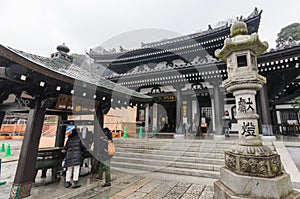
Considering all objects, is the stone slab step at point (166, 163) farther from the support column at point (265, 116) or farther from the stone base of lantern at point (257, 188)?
the support column at point (265, 116)

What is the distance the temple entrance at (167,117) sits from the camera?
1400 cm

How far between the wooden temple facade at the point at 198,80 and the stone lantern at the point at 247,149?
4.74 metres

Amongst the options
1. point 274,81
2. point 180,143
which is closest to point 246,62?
point 180,143

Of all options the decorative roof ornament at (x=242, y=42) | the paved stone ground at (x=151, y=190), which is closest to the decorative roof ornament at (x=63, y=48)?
the paved stone ground at (x=151, y=190)

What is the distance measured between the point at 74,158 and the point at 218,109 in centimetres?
793

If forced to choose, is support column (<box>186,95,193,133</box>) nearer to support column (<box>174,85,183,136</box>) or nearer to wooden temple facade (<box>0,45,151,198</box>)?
support column (<box>174,85,183,136</box>)

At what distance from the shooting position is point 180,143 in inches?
302

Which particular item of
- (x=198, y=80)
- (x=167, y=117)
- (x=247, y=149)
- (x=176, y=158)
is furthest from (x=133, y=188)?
(x=167, y=117)

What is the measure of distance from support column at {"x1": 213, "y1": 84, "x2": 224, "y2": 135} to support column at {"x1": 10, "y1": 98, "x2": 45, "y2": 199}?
8.32m

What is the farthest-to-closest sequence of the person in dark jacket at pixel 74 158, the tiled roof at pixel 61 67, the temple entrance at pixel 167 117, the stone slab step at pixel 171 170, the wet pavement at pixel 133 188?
the temple entrance at pixel 167 117
the stone slab step at pixel 171 170
the person in dark jacket at pixel 74 158
the wet pavement at pixel 133 188
the tiled roof at pixel 61 67

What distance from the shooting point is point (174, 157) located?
254 inches

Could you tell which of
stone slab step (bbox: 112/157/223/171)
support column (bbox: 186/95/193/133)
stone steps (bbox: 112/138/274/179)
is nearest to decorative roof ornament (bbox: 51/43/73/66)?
stone slab step (bbox: 112/157/223/171)

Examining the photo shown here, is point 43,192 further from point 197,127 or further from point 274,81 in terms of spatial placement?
point 274,81

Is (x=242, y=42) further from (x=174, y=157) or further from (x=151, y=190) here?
(x=174, y=157)
